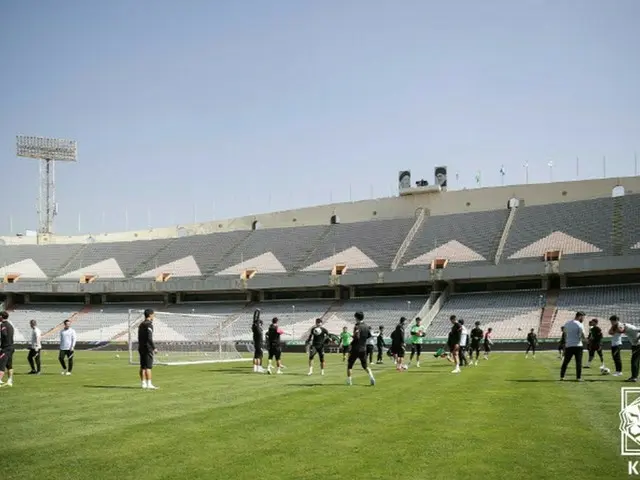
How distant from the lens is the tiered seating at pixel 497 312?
5151cm

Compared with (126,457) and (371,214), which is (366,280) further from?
(126,457)

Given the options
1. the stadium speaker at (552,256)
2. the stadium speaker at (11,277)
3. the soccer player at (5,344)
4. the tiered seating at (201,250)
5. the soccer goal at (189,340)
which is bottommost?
the soccer goal at (189,340)

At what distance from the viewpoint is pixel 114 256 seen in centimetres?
7956

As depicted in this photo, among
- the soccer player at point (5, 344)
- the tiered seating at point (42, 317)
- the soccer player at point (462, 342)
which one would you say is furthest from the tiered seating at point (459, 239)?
the soccer player at point (5, 344)

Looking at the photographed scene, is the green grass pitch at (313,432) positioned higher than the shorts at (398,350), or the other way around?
the green grass pitch at (313,432)

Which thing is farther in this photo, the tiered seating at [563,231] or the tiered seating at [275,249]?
the tiered seating at [275,249]

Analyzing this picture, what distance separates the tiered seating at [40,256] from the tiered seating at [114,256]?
4.36 feet

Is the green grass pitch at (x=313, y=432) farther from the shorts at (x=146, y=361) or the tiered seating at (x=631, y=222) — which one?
the tiered seating at (x=631, y=222)

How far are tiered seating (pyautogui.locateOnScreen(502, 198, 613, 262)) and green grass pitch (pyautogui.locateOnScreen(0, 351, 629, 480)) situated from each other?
4244 cm

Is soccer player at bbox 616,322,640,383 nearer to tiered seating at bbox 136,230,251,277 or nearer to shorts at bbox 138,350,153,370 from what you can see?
shorts at bbox 138,350,153,370

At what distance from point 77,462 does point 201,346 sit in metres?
36.1

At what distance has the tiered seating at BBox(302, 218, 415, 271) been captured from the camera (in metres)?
66.2

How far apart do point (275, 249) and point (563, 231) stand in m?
29.6

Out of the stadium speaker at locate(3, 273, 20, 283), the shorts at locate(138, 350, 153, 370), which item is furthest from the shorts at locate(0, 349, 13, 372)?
the stadium speaker at locate(3, 273, 20, 283)
